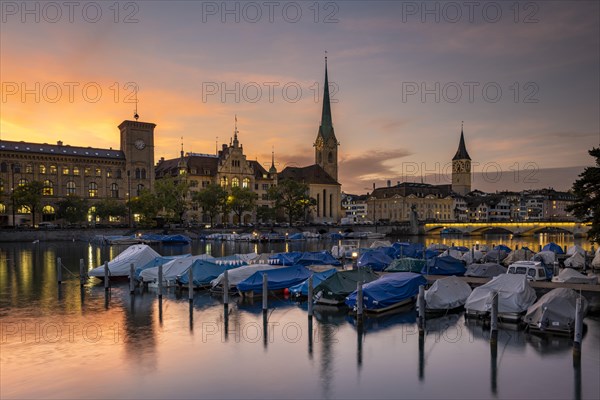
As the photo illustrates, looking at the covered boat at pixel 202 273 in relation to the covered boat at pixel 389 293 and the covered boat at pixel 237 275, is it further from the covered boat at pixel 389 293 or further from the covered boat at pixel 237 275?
the covered boat at pixel 389 293

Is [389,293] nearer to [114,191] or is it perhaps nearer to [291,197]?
[291,197]

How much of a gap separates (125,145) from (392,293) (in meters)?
126

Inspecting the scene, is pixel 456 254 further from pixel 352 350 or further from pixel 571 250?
pixel 352 350

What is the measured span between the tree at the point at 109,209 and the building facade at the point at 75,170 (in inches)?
287

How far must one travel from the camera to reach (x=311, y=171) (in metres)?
180

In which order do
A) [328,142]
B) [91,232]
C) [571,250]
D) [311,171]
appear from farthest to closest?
1. [328,142]
2. [311,171]
3. [91,232]
4. [571,250]

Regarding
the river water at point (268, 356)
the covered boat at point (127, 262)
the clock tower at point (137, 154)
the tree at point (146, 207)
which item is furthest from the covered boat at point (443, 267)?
the clock tower at point (137, 154)

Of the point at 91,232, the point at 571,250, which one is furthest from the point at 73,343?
the point at 91,232

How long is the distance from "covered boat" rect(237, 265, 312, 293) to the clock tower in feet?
369

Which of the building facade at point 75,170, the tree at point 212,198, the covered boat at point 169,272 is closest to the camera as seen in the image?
the covered boat at point 169,272

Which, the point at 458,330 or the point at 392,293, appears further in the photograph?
the point at 392,293

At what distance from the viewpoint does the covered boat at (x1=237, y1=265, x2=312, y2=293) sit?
1348 inches

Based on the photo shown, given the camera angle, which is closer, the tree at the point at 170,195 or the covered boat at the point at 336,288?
the covered boat at the point at 336,288

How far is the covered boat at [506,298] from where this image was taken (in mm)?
27141
